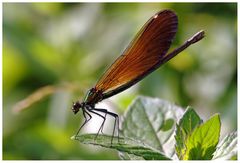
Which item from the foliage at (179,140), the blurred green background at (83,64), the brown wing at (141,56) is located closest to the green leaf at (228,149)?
the foliage at (179,140)

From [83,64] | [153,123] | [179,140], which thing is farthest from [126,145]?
[83,64]

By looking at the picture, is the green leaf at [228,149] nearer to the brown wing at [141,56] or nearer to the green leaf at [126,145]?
the green leaf at [126,145]

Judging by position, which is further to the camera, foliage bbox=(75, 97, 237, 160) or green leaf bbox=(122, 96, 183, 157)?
green leaf bbox=(122, 96, 183, 157)

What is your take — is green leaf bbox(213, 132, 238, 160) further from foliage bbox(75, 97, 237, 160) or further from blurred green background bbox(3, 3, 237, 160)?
blurred green background bbox(3, 3, 237, 160)

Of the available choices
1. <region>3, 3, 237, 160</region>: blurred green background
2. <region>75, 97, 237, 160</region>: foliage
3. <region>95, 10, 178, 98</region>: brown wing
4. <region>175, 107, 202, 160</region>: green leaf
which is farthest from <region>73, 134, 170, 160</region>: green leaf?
<region>3, 3, 237, 160</region>: blurred green background

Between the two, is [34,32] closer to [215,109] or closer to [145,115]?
[215,109]

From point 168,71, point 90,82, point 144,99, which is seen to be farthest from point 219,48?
point 144,99

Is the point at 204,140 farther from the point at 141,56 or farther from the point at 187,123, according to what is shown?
the point at 141,56
